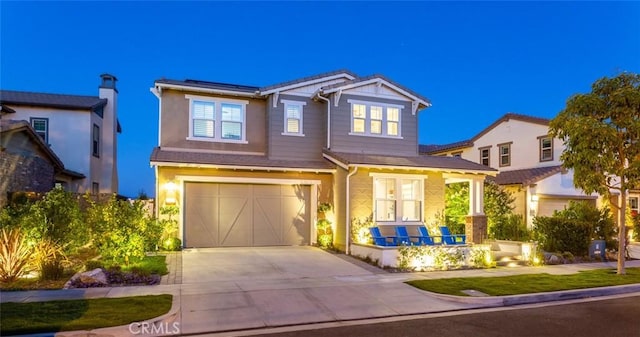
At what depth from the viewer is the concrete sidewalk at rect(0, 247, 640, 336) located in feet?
27.4

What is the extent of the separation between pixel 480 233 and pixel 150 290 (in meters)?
11.8

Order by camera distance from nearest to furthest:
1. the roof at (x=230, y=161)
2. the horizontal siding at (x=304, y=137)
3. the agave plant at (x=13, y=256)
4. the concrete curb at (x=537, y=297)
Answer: the concrete curb at (x=537, y=297) < the agave plant at (x=13, y=256) < the roof at (x=230, y=161) < the horizontal siding at (x=304, y=137)

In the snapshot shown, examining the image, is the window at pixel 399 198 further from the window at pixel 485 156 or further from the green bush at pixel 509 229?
the window at pixel 485 156

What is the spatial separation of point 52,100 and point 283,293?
1996 cm

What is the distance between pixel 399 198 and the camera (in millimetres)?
17141

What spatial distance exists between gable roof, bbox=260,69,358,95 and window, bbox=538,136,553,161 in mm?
11330

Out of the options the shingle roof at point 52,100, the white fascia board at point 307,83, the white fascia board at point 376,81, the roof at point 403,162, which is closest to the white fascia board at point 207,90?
the white fascia board at point 307,83

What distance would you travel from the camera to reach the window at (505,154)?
2662cm

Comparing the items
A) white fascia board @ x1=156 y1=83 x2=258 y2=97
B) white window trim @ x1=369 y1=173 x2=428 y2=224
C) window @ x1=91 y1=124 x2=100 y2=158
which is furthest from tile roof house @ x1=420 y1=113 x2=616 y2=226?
window @ x1=91 y1=124 x2=100 y2=158

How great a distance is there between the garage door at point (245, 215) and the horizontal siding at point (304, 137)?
51.8 inches

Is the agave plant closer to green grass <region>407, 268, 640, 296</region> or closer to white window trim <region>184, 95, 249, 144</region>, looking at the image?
white window trim <region>184, 95, 249, 144</region>

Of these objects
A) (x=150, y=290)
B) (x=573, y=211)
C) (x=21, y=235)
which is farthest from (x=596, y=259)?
(x=21, y=235)

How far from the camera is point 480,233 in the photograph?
675 inches

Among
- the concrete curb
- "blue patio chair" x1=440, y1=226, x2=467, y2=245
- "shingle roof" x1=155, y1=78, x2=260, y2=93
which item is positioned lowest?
the concrete curb
